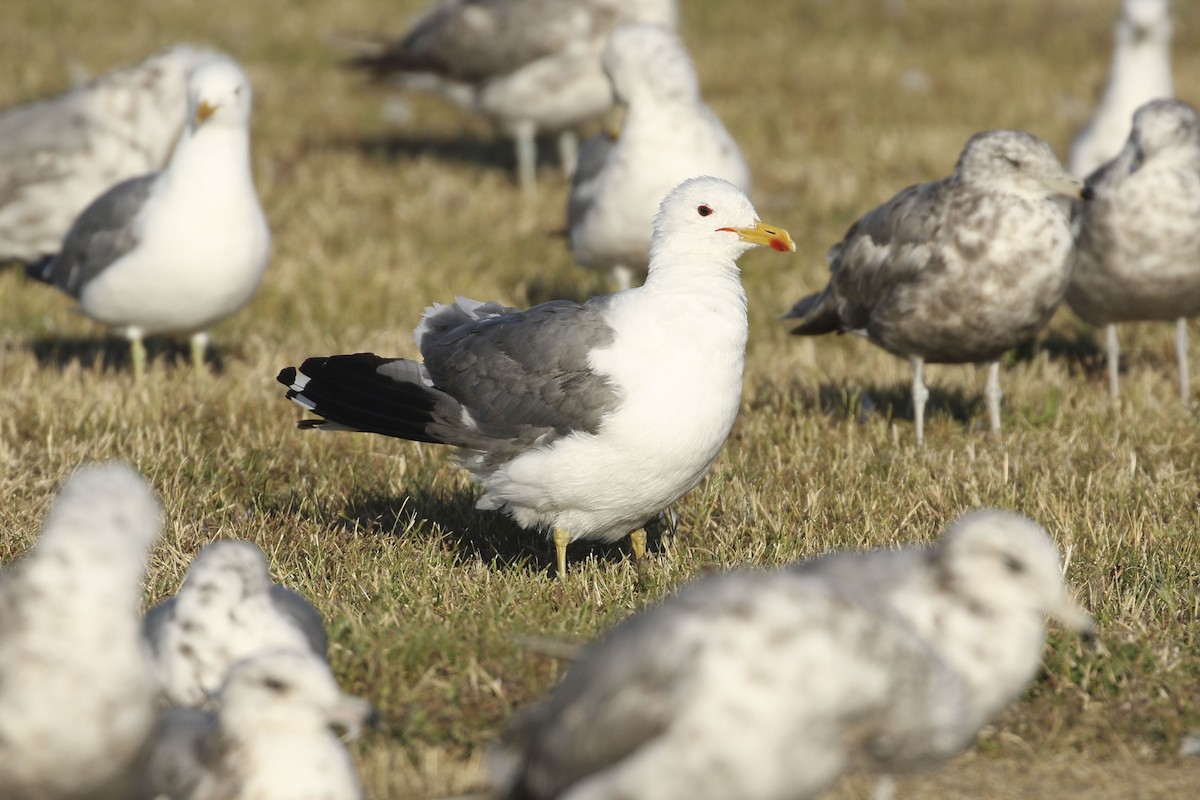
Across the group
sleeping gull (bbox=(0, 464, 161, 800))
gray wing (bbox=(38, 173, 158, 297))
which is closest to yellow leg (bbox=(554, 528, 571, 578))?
sleeping gull (bbox=(0, 464, 161, 800))

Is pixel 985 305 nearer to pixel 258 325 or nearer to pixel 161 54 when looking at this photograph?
pixel 258 325

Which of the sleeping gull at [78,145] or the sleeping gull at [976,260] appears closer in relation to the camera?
the sleeping gull at [976,260]

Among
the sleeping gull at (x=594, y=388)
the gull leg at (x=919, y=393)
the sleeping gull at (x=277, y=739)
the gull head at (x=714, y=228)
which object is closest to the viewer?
the sleeping gull at (x=277, y=739)

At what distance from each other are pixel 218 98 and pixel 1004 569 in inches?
222

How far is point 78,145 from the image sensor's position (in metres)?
10.5

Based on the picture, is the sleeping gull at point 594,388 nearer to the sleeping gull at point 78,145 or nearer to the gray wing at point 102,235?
the gray wing at point 102,235

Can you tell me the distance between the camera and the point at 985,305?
6910mm

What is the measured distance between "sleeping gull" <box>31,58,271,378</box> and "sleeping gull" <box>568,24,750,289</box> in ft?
6.77

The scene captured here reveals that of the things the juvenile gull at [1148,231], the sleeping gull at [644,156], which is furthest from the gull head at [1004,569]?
the sleeping gull at [644,156]

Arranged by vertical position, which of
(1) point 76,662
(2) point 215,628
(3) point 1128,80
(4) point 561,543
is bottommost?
(4) point 561,543

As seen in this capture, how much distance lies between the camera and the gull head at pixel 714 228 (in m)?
5.44

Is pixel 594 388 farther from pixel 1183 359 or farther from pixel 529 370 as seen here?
pixel 1183 359

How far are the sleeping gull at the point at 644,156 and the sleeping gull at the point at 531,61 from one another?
3479mm

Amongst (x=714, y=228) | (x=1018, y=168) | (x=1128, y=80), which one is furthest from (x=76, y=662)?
(x=1128, y=80)
